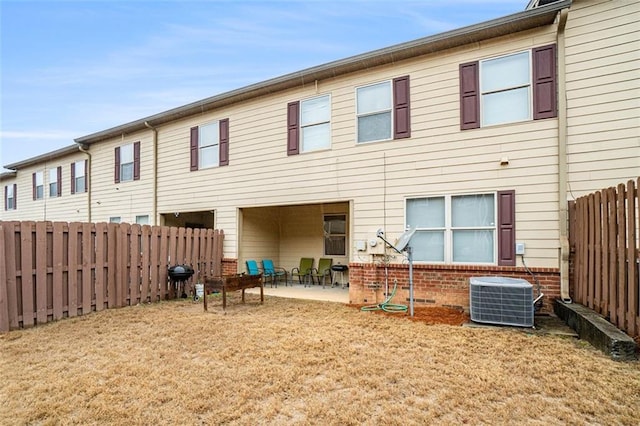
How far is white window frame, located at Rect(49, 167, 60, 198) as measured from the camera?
51.5 ft

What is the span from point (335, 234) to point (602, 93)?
7.19 metres

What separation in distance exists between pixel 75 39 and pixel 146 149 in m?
3.74

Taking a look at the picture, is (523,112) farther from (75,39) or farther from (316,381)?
(75,39)

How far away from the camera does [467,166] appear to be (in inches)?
276

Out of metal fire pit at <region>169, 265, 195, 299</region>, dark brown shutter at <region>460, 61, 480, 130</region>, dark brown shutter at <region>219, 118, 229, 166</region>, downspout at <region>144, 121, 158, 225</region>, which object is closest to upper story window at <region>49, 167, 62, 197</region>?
downspout at <region>144, 121, 158, 225</region>

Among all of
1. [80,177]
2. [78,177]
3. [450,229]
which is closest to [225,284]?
[450,229]

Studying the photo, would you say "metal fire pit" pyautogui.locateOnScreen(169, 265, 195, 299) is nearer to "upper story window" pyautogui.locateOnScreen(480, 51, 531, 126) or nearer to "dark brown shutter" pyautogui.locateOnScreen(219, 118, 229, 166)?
"dark brown shutter" pyautogui.locateOnScreen(219, 118, 229, 166)

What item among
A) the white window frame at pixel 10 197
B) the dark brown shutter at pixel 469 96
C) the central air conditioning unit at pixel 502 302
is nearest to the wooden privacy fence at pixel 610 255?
the central air conditioning unit at pixel 502 302

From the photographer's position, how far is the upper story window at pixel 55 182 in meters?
15.5

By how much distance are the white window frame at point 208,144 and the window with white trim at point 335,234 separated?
381cm

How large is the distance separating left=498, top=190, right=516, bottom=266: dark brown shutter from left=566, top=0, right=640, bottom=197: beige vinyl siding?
975mm

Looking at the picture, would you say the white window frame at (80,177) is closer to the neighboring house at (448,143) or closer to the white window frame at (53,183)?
the white window frame at (53,183)

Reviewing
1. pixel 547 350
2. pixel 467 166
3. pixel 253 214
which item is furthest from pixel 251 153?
pixel 547 350

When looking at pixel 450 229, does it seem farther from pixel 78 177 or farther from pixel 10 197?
pixel 10 197
